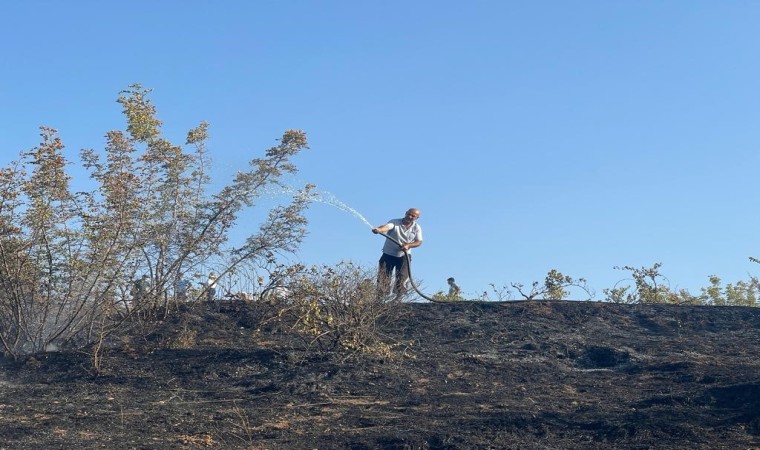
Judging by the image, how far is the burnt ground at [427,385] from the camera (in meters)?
7.20

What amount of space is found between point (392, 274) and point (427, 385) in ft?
12.3

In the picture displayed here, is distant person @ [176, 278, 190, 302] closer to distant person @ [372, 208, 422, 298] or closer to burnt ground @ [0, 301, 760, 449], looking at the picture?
burnt ground @ [0, 301, 760, 449]

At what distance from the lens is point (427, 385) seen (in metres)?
9.10

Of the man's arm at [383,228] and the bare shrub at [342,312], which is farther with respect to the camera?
the man's arm at [383,228]

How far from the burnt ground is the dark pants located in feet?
1.06

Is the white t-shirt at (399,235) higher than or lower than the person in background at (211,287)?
higher

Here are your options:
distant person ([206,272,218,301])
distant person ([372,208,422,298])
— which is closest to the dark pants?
distant person ([372,208,422,298])

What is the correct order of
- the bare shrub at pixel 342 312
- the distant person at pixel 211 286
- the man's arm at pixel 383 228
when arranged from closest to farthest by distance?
the bare shrub at pixel 342 312 < the distant person at pixel 211 286 < the man's arm at pixel 383 228

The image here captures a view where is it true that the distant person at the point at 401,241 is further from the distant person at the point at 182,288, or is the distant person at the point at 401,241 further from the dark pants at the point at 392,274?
the distant person at the point at 182,288

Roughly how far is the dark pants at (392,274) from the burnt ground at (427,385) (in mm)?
324

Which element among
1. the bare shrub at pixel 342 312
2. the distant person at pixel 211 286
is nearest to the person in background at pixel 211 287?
the distant person at pixel 211 286

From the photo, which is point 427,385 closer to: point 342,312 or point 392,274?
point 342,312

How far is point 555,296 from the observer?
1357 cm

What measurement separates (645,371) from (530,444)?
3.20 metres
